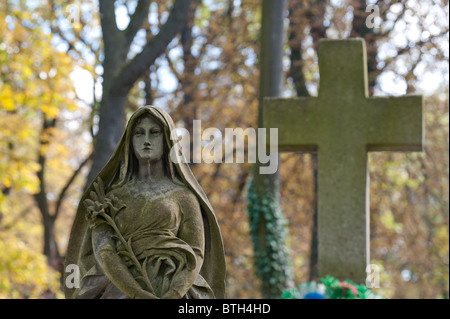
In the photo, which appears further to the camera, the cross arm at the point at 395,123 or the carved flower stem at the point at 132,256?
the cross arm at the point at 395,123

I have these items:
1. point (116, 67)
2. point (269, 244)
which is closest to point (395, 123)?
point (116, 67)

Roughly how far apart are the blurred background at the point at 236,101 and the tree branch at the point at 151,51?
3.80 m

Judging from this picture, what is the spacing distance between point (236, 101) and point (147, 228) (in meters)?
15.1

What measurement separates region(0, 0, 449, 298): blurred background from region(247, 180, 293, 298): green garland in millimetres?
2599

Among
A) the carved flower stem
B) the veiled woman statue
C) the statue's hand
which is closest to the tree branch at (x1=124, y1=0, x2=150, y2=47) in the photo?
the veiled woman statue

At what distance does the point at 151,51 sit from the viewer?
1127 cm

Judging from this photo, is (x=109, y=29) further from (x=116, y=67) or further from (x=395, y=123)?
(x=395, y=123)

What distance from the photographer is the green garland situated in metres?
13.1

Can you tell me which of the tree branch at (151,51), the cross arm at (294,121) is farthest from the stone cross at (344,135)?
the tree branch at (151,51)

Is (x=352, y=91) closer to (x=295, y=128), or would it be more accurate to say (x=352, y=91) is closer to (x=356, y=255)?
(x=295, y=128)

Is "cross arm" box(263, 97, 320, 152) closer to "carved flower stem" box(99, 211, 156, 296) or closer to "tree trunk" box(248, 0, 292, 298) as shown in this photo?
"tree trunk" box(248, 0, 292, 298)

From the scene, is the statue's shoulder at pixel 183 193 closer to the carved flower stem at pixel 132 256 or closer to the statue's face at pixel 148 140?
the statue's face at pixel 148 140

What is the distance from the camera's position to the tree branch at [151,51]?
36.5 feet
